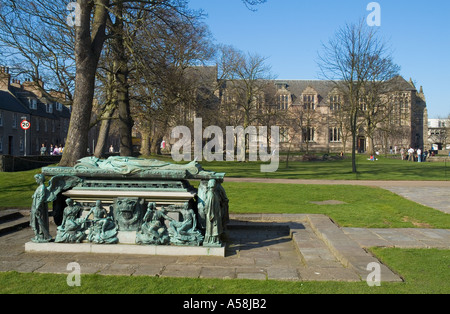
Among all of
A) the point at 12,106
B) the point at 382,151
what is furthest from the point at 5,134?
the point at 382,151

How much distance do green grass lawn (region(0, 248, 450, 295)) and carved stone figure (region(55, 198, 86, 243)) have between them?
1331mm

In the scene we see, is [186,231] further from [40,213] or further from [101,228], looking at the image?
[40,213]

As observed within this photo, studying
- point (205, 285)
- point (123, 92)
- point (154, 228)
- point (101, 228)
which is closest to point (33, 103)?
point (123, 92)

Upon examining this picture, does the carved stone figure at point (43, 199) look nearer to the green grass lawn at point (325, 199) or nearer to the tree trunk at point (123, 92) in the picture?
the green grass lawn at point (325, 199)

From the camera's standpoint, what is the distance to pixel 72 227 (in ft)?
21.3

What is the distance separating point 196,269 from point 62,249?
7.90ft

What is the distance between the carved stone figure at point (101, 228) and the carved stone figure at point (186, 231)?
0.95 meters

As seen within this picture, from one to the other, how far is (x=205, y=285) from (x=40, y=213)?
3.25 meters

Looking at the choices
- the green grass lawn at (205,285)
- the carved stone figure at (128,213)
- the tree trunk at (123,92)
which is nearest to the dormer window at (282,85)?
the tree trunk at (123,92)

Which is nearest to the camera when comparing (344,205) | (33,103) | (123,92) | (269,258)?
(269,258)

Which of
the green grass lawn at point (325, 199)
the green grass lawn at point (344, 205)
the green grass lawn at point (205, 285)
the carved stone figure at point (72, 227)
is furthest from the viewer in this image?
the green grass lawn at point (325, 199)

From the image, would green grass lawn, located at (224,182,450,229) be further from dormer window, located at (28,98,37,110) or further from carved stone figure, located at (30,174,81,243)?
dormer window, located at (28,98,37,110)

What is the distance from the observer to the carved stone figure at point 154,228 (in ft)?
20.6

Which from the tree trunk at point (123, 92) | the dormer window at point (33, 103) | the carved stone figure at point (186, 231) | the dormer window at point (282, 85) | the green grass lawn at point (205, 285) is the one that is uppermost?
the dormer window at point (282, 85)
